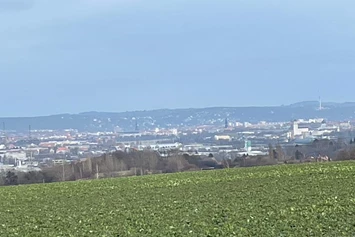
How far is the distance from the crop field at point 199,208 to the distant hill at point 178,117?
4333 inches

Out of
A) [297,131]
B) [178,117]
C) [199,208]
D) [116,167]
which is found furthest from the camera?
[178,117]

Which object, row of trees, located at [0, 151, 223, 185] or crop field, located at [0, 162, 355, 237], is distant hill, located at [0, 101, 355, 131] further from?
crop field, located at [0, 162, 355, 237]

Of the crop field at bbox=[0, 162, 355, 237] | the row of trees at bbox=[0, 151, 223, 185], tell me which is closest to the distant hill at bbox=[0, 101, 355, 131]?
the row of trees at bbox=[0, 151, 223, 185]

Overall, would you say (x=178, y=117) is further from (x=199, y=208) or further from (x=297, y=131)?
(x=199, y=208)

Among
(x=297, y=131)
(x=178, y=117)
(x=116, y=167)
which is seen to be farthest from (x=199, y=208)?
(x=178, y=117)

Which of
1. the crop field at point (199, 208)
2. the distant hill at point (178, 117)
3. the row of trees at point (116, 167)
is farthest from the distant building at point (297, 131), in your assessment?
the crop field at point (199, 208)

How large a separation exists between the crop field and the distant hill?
361 feet

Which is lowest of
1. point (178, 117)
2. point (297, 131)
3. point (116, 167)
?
point (116, 167)

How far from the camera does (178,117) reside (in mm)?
147125

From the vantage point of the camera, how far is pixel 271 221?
50.4 ft

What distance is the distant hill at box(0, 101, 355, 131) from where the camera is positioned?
13962 cm

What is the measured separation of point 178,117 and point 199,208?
5056 inches

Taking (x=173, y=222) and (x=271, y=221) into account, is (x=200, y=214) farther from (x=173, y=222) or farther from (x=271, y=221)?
(x=271, y=221)

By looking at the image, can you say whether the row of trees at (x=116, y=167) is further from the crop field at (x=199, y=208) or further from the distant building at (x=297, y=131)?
the distant building at (x=297, y=131)
